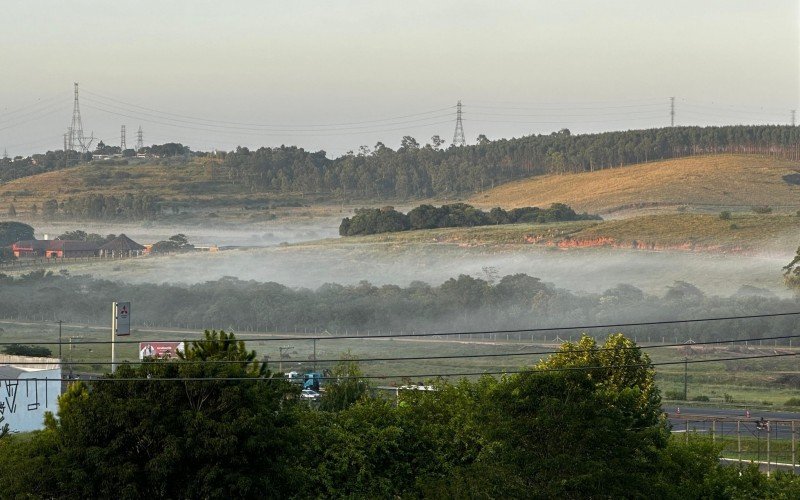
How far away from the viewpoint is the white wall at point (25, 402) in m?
55.9

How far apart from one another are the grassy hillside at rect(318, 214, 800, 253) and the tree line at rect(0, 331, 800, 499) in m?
140

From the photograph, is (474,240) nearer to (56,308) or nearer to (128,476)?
(56,308)

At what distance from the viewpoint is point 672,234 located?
182 m

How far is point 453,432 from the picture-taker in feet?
141

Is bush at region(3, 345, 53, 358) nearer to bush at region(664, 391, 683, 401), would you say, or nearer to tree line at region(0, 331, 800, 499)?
bush at region(664, 391, 683, 401)

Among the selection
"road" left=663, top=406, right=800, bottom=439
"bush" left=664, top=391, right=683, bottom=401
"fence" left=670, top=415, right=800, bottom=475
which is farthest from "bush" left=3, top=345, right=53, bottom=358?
"fence" left=670, top=415, right=800, bottom=475

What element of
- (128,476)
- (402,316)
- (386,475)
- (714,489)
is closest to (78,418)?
(128,476)

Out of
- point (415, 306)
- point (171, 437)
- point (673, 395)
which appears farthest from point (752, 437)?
point (415, 306)

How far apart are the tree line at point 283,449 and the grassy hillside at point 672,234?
140 metres

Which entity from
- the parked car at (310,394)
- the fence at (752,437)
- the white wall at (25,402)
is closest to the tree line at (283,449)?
the fence at (752,437)

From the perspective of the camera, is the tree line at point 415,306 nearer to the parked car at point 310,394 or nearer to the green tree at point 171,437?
the parked car at point 310,394

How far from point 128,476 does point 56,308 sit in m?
143

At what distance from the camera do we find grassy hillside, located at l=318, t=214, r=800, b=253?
176 meters

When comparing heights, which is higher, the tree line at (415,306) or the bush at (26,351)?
the bush at (26,351)
